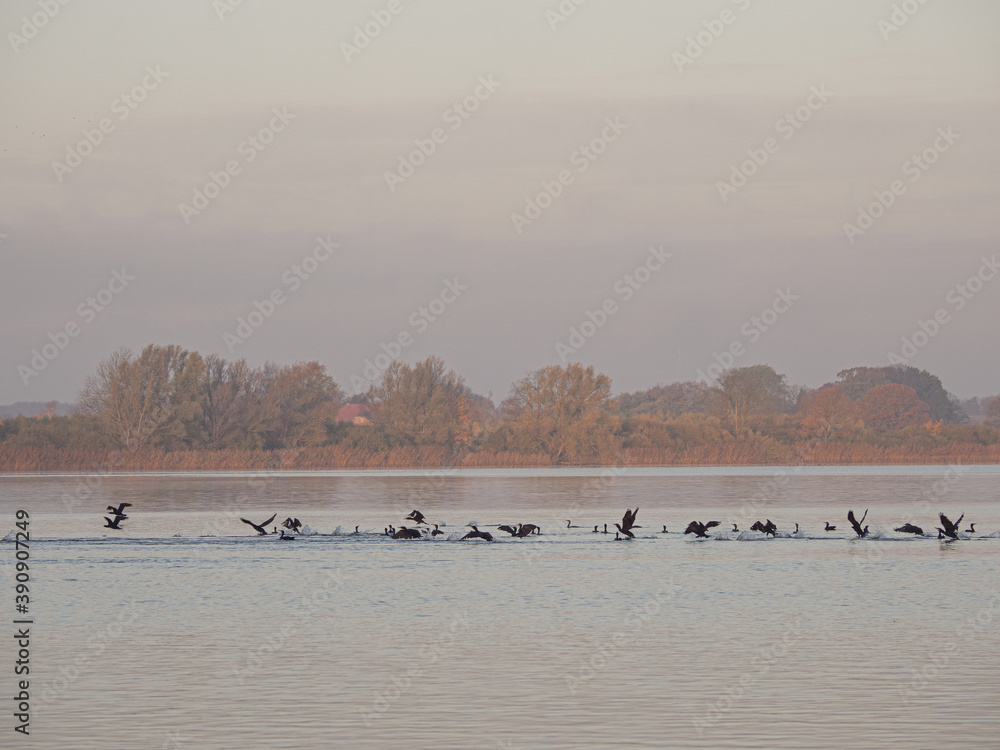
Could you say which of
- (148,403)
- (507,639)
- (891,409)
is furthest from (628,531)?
(891,409)

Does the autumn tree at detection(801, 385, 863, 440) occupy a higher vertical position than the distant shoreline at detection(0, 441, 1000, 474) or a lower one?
higher

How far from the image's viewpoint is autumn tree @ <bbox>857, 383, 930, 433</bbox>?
423 ft

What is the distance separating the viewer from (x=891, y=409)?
130625mm

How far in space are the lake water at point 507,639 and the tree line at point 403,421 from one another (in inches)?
1460

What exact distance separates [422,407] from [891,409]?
70.2 m

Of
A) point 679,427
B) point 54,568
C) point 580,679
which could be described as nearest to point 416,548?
point 54,568

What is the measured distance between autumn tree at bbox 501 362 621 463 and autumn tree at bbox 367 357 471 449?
3762 mm

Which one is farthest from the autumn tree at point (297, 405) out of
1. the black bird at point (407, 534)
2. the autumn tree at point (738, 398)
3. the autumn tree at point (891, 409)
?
the autumn tree at point (891, 409)

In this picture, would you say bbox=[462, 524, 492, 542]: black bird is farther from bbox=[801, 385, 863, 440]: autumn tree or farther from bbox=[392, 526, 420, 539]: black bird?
bbox=[801, 385, 863, 440]: autumn tree

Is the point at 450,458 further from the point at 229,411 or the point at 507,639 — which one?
the point at 507,639

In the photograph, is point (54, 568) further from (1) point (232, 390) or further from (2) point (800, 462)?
(2) point (800, 462)

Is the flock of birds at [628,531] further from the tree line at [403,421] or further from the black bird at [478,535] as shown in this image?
the tree line at [403,421]

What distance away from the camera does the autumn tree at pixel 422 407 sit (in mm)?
75812

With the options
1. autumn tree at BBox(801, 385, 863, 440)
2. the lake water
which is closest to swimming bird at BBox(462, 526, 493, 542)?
the lake water
